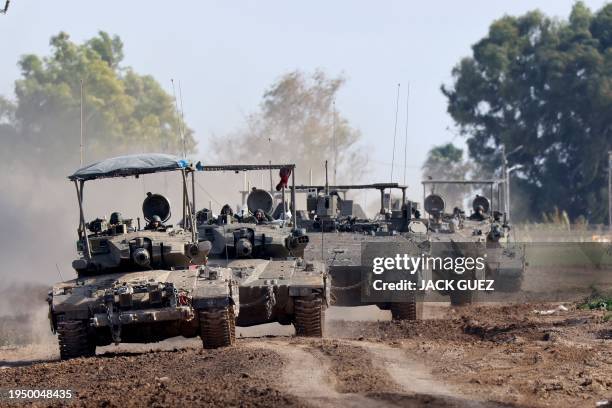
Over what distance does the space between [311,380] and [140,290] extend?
16.0 ft

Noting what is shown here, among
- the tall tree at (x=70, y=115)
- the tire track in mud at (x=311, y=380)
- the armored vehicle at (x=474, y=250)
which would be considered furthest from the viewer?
the tall tree at (x=70, y=115)

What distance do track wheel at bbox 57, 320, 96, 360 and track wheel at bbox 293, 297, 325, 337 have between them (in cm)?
370

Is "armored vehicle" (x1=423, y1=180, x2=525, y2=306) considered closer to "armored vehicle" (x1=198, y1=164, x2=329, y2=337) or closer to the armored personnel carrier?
"armored vehicle" (x1=198, y1=164, x2=329, y2=337)

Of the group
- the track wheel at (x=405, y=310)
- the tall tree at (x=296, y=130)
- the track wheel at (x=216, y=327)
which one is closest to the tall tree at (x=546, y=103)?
the tall tree at (x=296, y=130)

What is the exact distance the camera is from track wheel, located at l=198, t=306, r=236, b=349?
19.8 meters

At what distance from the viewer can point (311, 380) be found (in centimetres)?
1570

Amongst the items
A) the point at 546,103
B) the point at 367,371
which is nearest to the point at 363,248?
the point at 367,371

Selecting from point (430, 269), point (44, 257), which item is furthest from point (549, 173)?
point (430, 269)

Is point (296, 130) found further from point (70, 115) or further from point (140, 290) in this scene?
point (140, 290)

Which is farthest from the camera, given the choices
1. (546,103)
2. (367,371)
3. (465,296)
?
(546,103)

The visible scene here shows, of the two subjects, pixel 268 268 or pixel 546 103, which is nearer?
pixel 268 268

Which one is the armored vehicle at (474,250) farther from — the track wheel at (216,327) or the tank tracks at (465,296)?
the track wheel at (216,327)

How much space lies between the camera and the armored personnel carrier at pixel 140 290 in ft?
64.1

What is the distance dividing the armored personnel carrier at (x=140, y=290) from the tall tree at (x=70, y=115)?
138ft
